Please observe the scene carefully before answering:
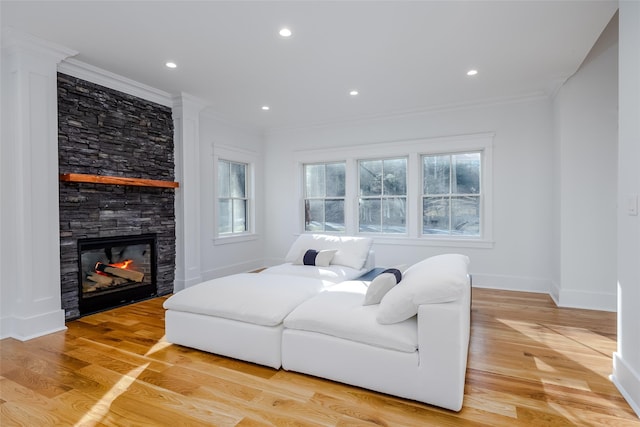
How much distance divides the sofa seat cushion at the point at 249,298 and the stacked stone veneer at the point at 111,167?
5.25 feet

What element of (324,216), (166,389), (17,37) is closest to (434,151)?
(324,216)

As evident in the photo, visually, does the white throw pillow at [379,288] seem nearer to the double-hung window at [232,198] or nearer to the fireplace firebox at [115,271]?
the fireplace firebox at [115,271]

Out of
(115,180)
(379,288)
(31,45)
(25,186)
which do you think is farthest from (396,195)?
(31,45)

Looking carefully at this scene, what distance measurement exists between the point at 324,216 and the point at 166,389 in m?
4.31

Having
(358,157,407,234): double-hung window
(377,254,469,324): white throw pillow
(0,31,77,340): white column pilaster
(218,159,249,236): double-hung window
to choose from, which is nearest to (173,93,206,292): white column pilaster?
(218,159,249,236): double-hung window

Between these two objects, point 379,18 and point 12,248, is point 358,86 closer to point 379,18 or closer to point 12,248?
point 379,18

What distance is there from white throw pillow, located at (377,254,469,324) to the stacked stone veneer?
3321mm

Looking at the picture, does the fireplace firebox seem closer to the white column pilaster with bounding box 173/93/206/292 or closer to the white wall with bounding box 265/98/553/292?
the white column pilaster with bounding box 173/93/206/292

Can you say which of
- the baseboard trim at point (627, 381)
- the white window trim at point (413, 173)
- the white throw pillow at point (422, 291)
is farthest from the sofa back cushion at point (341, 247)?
the baseboard trim at point (627, 381)

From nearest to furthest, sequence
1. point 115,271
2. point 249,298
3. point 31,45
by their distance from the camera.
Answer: point 249,298
point 31,45
point 115,271

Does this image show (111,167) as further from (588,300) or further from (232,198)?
(588,300)

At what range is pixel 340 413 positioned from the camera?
6.36 feet

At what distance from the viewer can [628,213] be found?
6.91 feet

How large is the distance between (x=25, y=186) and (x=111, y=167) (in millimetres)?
924
